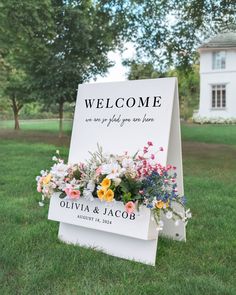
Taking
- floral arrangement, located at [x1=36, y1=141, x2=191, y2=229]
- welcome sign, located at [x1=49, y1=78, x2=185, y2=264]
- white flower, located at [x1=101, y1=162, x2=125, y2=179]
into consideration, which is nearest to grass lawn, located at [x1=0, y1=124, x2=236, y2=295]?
welcome sign, located at [x1=49, y1=78, x2=185, y2=264]

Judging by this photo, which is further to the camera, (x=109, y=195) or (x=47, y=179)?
(x=47, y=179)

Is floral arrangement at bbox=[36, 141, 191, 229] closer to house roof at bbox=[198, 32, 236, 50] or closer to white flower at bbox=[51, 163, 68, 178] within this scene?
white flower at bbox=[51, 163, 68, 178]

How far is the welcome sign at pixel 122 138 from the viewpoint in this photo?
3.98 meters

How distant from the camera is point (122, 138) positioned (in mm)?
4320

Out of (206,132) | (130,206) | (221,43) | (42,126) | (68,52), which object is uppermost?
(221,43)

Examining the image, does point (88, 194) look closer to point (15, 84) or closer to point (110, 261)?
point (110, 261)

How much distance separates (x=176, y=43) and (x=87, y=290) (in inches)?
522

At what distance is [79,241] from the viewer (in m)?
4.40

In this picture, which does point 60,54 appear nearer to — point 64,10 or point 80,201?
point 64,10

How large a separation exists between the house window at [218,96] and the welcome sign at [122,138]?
33.8 meters

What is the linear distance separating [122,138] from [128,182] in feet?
1.96

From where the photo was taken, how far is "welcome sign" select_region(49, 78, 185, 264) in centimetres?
398

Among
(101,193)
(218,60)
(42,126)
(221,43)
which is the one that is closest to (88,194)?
(101,193)

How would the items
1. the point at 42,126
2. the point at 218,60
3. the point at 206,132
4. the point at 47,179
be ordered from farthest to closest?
1. the point at 218,60
2. the point at 42,126
3. the point at 206,132
4. the point at 47,179
